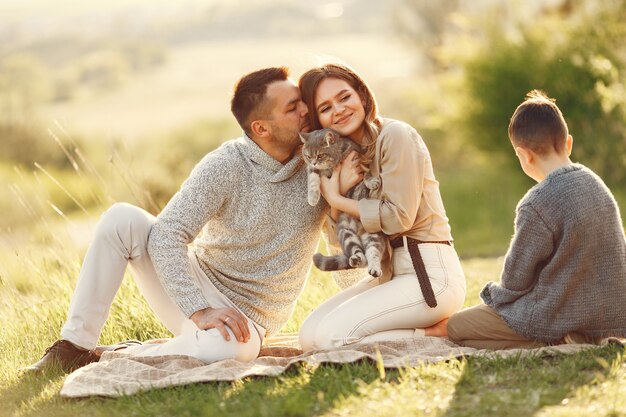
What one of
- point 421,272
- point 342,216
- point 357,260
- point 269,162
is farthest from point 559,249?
point 269,162

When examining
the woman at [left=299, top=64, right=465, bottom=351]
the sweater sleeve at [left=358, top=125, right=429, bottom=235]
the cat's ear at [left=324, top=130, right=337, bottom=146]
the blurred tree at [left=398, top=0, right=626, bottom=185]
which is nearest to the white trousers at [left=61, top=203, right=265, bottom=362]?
the woman at [left=299, top=64, right=465, bottom=351]

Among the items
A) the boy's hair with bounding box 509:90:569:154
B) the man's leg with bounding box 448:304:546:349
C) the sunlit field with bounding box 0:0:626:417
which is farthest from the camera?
the man's leg with bounding box 448:304:546:349

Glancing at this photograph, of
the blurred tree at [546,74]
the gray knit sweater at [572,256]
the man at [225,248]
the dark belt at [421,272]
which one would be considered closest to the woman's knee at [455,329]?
the dark belt at [421,272]

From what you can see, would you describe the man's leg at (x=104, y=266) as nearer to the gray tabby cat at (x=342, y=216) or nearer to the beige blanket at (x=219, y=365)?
the beige blanket at (x=219, y=365)

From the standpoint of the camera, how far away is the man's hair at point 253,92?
388 cm

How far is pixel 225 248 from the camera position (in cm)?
398

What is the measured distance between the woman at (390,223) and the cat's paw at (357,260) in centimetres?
14

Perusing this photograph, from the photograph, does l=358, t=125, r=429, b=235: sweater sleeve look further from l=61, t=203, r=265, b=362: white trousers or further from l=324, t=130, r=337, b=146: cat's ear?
l=61, t=203, r=265, b=362: white trousers

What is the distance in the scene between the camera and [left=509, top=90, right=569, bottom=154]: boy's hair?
3.55 m

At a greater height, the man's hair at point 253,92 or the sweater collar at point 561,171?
the man's hair at point 253,92

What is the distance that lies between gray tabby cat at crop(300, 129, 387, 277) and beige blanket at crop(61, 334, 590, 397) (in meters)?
0.38

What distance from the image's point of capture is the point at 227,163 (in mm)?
3854

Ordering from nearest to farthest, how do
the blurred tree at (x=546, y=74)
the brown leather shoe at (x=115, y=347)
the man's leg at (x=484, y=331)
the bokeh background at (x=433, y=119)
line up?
1. the man's leg at (x=484, y=331)
2. the brown leather shoe at (x=115, y=347)
3. the bokeh background at (x=433, y=119)
4. the blurred tree at (x=546, y=74)

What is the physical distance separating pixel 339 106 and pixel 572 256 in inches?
49.4
